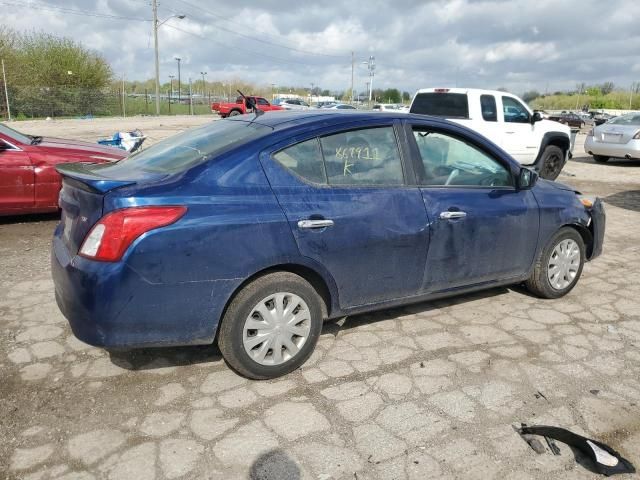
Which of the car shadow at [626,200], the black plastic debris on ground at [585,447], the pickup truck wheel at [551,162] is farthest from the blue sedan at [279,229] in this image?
the pickup truck wheel at [551,162]

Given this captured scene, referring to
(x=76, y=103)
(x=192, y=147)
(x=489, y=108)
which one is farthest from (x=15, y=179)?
(x=76, y=103)

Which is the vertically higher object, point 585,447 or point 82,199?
point 82,199

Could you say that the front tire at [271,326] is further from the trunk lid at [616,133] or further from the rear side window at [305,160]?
the trunk lid at [616,133]

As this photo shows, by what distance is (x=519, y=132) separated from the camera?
436 inches

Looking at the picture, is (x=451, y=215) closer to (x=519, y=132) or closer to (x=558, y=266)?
(x=558, y=266)

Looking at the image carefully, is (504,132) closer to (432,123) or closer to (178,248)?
(432,123)

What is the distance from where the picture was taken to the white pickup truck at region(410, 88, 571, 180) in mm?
10617

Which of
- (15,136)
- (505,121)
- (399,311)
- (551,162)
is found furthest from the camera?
(551,162)

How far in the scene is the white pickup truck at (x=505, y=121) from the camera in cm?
1062

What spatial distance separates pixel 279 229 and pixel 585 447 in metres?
1.94

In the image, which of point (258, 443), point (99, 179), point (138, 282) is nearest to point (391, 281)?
point (258, 443)

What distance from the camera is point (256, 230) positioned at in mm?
2922

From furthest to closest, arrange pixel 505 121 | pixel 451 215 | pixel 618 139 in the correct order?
pixel 618 139, pixel 505 121, pixel 451 215

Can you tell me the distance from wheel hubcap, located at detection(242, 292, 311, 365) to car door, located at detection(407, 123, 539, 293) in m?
1.02
